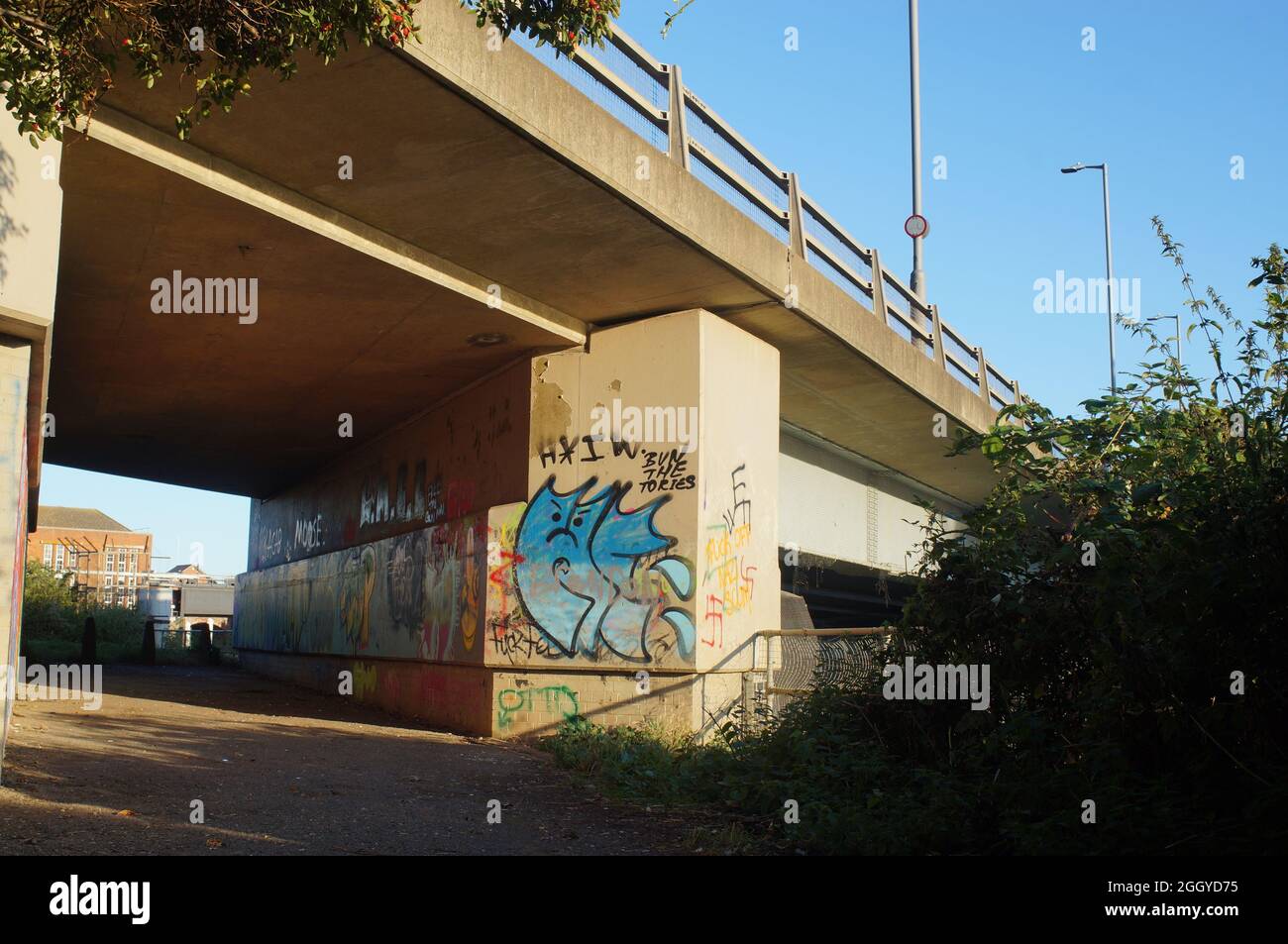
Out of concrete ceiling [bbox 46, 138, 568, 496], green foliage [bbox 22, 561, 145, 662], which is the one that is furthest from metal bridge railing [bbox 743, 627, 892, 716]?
green foliage [bbox 22, 561, 145, 662]

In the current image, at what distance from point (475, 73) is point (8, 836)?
5964mm

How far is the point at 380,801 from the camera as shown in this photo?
852 cm

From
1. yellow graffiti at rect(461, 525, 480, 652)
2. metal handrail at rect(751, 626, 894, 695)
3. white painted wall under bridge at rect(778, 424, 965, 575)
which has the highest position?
white painted wall under bridge at rect(778, 424, 965, 575)

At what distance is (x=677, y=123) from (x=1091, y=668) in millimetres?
7274

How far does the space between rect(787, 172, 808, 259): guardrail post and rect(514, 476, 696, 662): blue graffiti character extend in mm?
3564

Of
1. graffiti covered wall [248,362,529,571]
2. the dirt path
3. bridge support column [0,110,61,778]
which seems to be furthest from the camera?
graffiti covered wall [248,362,529,571]

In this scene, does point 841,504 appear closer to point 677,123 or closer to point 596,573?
point 596,573

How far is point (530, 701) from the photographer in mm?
13438

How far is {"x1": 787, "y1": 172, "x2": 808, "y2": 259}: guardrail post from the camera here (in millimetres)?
13633

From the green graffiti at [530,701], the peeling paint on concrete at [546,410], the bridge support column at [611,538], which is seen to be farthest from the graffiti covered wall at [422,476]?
the green graffiti at [530,701]

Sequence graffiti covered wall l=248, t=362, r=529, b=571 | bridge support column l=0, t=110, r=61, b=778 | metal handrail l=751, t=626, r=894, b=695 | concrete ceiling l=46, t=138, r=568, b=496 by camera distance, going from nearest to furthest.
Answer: bridge support column l=0, t=110, r=61, b=778 < concrete ceiling l=46, t=138, r=568, b=496 < metal handrail l=751, t=626, r=894, b=695 < graffiti covered wall l=248, t=362, r=529, b=571

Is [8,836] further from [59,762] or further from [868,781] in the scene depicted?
[868,781]

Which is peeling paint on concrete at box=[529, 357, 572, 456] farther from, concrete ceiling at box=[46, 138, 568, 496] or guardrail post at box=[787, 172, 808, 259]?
guardrail post at box=[787, 172, 808, 259]

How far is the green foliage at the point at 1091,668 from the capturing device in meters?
5.41
